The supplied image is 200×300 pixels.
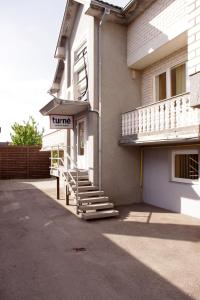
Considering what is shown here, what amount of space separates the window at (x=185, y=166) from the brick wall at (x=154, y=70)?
8.96ft

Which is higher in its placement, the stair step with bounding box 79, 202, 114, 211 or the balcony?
the balcony

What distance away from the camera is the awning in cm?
1029

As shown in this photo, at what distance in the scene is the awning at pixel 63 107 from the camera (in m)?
10.3

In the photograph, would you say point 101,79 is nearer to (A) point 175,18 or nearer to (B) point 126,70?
(B) point 126,70

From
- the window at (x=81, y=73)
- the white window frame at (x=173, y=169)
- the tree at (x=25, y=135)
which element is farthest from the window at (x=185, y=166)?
the tree at (x=25, y=135)

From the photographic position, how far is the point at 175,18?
866 centimetres

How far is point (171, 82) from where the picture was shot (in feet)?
33.1

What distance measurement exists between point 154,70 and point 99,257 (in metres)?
8.11

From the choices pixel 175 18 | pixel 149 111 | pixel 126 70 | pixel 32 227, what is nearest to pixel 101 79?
pixel 126 70

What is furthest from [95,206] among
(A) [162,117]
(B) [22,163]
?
(B) [22,163]

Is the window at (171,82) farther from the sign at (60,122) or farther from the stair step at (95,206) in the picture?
the stair step at (95,206)

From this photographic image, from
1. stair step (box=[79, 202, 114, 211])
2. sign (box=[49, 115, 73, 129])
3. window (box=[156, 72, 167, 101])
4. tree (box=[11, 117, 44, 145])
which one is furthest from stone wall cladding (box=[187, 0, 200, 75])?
tree (box=[11, 117, 44, 145])

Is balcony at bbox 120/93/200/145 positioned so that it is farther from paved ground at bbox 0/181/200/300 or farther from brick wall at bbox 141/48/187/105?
paved ground at bbox 0/181/200/300

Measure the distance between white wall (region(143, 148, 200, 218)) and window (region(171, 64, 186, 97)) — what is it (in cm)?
227
